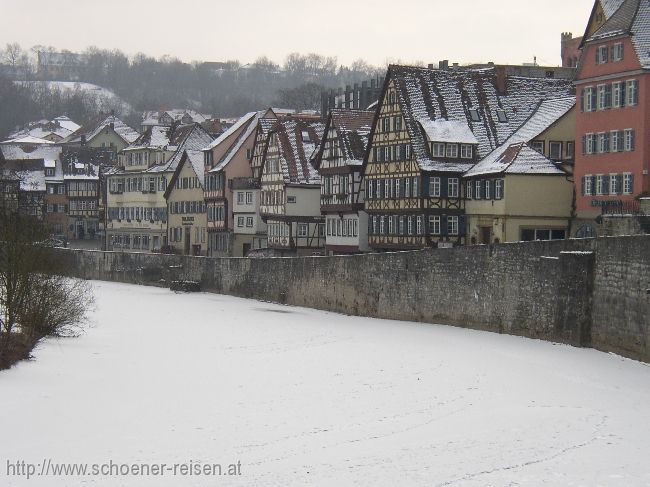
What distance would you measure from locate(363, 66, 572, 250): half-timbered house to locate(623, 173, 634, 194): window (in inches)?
424

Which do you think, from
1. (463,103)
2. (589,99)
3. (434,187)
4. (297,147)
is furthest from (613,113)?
(297,147)

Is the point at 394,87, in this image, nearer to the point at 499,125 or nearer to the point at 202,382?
the point at 499,125

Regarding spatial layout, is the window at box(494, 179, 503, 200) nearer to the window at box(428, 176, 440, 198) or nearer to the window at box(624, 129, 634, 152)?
the window at box(428, 176, 440, 198)

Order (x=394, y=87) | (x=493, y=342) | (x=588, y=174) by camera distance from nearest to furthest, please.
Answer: (x=493, y=342)
(x=588, y=174)
(x=394, y=87)

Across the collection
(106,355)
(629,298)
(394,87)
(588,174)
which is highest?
(394,87)

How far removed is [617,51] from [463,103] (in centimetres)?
1264

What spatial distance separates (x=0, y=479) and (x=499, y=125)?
1618 inches

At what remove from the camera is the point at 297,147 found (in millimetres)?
68438

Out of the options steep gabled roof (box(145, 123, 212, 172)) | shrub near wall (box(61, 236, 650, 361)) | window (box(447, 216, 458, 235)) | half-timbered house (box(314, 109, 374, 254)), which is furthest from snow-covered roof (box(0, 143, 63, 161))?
window (box(447, 216, 458, 235))

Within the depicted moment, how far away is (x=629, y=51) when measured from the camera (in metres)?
44.7

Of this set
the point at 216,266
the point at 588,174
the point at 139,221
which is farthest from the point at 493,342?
the point at 139,221

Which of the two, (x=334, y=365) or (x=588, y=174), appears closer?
(x=334, y=365)

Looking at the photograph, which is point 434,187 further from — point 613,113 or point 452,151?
point 613,113

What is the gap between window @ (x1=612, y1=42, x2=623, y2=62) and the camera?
45.2 m
